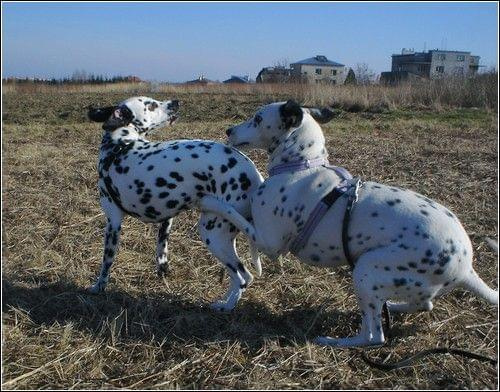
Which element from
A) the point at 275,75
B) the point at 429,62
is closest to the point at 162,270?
the point at 275,75

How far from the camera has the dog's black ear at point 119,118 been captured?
4.92 m

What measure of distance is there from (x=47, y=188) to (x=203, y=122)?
31.5 ft

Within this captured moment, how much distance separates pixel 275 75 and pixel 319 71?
249 cm

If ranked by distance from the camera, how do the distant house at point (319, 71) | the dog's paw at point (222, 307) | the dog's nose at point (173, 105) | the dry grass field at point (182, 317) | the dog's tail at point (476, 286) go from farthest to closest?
1. the distant house at point (319, 71)
2. the dog's nose at point (173, 105)
3. the dog's paw at point (222, 307)
4. the dog's tail at point (476, 286)
5. the dry grass field at point (182, 317)

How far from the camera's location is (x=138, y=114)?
5.14 metres

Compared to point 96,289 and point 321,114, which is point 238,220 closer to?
point 321,114

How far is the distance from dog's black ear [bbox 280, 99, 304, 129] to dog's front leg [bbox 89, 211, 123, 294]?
69.0 inches

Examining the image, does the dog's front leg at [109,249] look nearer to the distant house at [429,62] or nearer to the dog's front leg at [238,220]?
the dog's front leg at [238,220]

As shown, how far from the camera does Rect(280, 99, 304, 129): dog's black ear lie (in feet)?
14.0

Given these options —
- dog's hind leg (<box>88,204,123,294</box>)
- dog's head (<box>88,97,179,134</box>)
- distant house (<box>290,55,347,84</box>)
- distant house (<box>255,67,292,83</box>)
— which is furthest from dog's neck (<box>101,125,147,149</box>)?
distant house (<box>255,67,292,83</box>)

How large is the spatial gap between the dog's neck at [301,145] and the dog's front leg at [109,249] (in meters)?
1.52

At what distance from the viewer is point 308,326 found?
13.8 ft

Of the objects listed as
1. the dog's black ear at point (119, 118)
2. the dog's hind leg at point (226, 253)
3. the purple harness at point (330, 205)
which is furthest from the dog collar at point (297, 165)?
the dog's black ear at point (119, 118)

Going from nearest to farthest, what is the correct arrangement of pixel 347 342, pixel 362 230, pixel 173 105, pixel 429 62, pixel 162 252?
pixel 362 230
pixel 347 342
pixel 162 252
pixel 173 105
pixel 429 62
